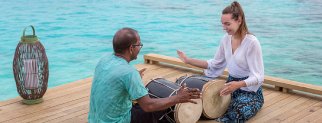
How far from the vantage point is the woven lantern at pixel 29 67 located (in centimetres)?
513

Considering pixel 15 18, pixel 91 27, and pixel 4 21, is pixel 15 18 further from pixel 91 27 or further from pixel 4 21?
pixel 91 27

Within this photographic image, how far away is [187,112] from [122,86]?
108 centimetres

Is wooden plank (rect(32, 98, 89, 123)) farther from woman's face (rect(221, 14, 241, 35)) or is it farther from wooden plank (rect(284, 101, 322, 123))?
wooden plank (rect(284, 101, 322, 123))

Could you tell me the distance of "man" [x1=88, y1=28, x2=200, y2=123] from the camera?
3.51 metres

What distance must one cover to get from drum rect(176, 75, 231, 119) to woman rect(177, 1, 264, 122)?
0.09m

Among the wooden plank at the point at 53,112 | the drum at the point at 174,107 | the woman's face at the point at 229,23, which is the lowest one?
the wooden plank at the point at 53,112

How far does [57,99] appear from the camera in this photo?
5395 mm

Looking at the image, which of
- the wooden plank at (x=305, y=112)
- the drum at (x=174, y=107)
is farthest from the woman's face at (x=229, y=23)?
the wooden plank at (x=305, y=112)

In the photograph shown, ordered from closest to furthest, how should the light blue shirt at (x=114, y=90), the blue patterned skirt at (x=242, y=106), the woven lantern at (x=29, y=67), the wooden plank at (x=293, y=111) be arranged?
the light blue shirt at (x=114, y=90)
the blue patterned skirt at (x=242, y=106)
the wooden plank at (x=293, y=111)
the woven lantern at (x=29, y=67)

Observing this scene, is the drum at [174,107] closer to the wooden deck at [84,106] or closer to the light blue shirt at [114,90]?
the wooden deck at [84,106]

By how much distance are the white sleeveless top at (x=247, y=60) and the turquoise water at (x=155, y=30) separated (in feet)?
15.0

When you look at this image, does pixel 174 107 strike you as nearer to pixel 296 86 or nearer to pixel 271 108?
pixel 271 108

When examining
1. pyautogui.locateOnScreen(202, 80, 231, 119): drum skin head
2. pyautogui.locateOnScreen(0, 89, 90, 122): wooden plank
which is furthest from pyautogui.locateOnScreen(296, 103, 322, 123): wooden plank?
pyautogui.locateOnScreen(0, 89, 90, 122): wooden plank

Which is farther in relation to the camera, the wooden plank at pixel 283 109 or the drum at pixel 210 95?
the wooden plank at pixel 283 109
